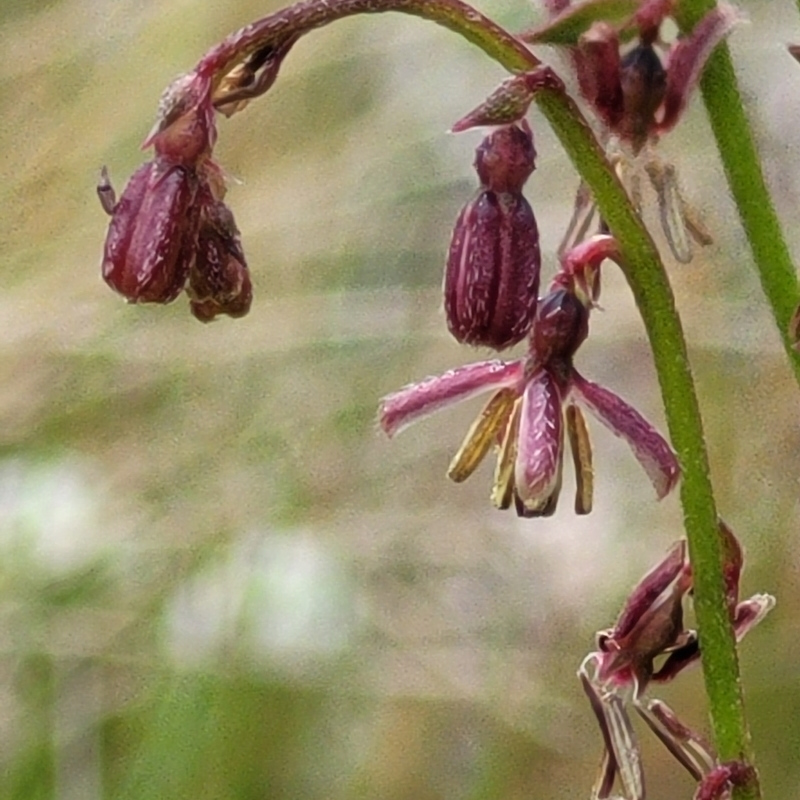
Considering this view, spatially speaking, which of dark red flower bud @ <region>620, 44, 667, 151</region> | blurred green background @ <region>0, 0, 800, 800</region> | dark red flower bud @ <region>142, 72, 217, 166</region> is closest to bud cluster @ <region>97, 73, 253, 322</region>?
dark red flower bud @ <region>142, 72, 217, 166</region>

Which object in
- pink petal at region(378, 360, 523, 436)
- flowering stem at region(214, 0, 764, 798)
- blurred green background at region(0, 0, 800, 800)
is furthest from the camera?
blurred green background at region(0, 0, 800, 800)

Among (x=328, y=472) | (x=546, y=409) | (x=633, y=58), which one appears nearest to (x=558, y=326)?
(x=546, y=409)

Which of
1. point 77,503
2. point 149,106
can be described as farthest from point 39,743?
point 149,106

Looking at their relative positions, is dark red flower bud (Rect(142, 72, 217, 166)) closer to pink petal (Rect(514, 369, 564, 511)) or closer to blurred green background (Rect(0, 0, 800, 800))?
pink petal (Rect(514, 369, 564, 511))

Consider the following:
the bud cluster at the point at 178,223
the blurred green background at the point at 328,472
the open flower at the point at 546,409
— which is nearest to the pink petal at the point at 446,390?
the open flower at the point at 546,409

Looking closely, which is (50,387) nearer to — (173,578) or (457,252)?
(173,578)

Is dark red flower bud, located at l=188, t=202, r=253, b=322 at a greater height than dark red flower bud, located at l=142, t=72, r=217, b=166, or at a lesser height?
lesser

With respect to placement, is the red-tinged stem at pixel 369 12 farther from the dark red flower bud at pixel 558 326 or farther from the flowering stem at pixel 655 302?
the dark red flower bud at pixel 558 326

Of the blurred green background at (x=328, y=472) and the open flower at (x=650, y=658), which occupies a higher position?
the open flower at (x=650, y=658)
